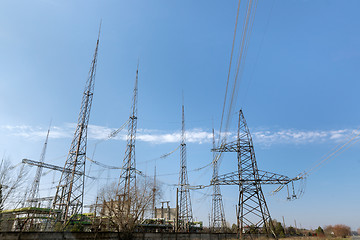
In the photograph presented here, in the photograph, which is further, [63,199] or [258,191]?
[63,199]

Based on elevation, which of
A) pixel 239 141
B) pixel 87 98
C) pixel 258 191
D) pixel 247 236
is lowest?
pixel 247 236

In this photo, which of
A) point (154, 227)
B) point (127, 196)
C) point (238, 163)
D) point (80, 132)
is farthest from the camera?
point (154, 227)

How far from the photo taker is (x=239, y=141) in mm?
24109

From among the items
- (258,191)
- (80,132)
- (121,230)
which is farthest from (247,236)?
(80,132)

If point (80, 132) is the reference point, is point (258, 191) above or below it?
below

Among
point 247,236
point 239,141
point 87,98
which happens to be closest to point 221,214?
point 247,236

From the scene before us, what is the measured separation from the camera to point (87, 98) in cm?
3488

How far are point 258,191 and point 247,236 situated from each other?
4.77 m

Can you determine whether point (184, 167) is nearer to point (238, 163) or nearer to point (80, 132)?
point (238, 163)

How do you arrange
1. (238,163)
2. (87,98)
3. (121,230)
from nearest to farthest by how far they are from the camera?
(121,230), (238,163), (87,98)

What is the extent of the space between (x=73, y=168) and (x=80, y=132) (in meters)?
5.37

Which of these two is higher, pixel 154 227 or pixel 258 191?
pixel 258 191

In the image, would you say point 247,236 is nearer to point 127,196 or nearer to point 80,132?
point 127,196

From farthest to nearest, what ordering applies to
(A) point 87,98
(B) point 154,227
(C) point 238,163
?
(B) point 154,227 < (A) point 87,98 < (C) point 238,163
